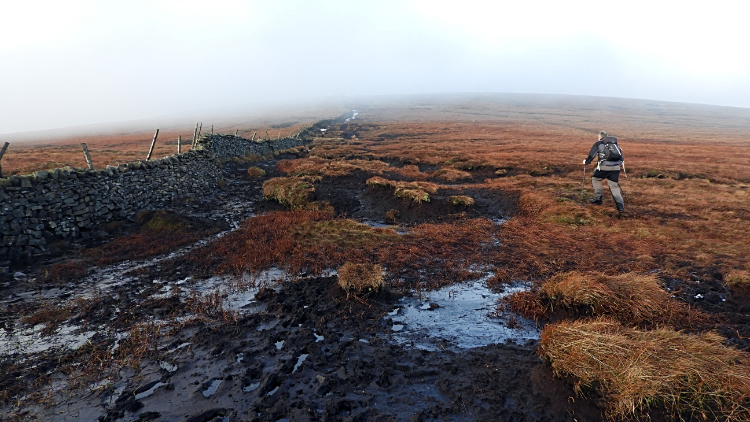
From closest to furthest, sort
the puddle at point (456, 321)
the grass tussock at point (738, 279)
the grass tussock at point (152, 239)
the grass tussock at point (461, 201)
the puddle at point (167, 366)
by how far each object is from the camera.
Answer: the puddle at point (167, 366), the puddle at point (456, 321), the grass tussock at point (738, 279), the grass tussock at point (152, 239), the grass tussock at point (461, 201)

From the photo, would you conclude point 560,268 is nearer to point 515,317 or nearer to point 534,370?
point 515,317

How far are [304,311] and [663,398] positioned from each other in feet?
20.2

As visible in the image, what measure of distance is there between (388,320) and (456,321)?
1.47m

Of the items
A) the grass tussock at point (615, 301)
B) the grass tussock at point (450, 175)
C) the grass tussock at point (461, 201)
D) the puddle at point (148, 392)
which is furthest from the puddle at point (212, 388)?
the grass tussock at point (450, 175)

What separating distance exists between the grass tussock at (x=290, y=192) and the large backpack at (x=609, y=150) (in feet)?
43.8

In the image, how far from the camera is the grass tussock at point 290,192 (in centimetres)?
1802

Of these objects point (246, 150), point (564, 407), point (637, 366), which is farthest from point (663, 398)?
point (246, 150)

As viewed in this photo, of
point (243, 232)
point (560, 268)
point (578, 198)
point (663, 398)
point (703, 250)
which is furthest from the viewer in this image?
point (578, 198)

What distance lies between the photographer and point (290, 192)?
19000 mm

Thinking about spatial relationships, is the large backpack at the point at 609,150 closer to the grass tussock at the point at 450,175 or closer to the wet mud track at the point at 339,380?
the wet mud track at the point at 339,380

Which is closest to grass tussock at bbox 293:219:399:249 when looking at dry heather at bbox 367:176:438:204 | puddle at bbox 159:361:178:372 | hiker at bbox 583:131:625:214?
dry heather at bbox 367:176:438:204

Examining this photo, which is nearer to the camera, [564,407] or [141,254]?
[564,407]

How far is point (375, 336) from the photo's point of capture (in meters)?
6.79

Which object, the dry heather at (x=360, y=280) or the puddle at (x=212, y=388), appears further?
the dry heather at (x=360, y=280)
